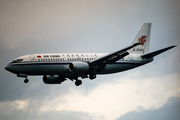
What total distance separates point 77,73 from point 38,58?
808cm

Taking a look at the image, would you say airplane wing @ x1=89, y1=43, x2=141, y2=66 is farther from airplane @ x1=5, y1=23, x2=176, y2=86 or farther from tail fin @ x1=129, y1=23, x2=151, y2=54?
tail fin @ x1=129, y1=23, x2=151, y2=54

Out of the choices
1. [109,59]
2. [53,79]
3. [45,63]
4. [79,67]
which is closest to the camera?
[45,63]

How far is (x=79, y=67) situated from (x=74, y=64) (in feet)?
3.41

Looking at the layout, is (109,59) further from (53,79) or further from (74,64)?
(53,79)

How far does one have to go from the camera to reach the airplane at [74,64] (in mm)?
53094

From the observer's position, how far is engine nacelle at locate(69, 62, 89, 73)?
53.7 metres

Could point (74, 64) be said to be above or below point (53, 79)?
above

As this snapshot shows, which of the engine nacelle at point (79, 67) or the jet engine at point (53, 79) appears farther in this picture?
the jet engine at point (53, 79)

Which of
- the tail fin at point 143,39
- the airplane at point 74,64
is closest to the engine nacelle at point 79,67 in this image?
the airplane at point 74,64

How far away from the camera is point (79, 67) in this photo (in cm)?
5403

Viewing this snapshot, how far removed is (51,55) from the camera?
55.2m

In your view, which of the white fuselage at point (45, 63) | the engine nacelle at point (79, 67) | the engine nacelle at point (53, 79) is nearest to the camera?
the white fuselage at point (45, 63)

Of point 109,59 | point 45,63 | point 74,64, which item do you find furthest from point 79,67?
point 109,59

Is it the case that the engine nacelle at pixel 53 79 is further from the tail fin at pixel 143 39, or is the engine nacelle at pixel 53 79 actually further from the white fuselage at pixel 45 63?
the tail fin at pixel 143 39
